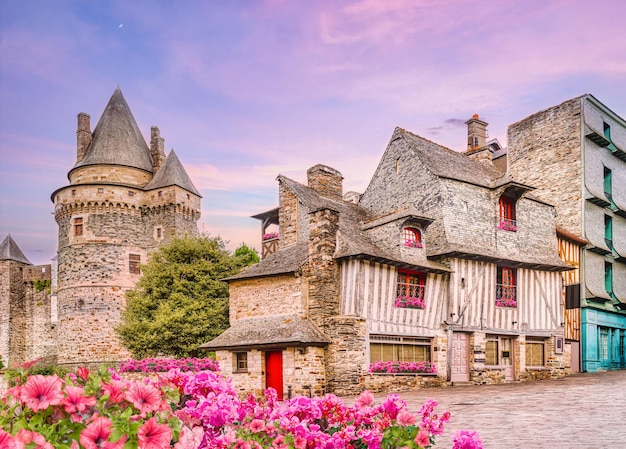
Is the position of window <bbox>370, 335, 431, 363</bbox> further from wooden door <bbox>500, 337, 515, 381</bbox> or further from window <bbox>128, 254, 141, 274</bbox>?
window <bbox>128, 254, 141, 274</bbox>

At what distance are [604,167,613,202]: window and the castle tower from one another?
2158 centimetres

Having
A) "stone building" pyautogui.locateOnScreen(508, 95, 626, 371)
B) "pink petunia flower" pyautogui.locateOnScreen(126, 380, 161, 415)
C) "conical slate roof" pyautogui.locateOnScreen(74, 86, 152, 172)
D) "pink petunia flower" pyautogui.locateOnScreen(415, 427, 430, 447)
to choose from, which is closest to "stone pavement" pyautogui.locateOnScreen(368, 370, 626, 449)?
"pink petunia flower" pyautogui.locateOnScreen(415, 427, 430, 447)

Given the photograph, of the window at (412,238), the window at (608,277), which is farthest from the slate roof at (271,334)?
the window at (608,277)

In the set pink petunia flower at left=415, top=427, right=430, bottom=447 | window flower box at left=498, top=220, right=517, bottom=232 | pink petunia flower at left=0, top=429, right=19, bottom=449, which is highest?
window flower box at left=498, top=220, right=517, bottom=232

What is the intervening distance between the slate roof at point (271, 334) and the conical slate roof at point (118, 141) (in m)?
19.0

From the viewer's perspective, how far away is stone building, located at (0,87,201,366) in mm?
34969

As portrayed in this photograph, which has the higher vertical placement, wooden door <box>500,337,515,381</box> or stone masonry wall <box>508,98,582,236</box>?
stone masonry wall <box>508,98,582,236</box>

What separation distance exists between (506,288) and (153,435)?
21.5 m

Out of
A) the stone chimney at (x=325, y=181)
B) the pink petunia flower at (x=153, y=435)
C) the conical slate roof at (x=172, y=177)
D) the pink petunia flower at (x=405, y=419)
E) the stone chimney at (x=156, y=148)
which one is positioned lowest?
the pink petunia flower at (x=405, y=419)

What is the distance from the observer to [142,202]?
122ft

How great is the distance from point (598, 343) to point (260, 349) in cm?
1451

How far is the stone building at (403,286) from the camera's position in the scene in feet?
63.9

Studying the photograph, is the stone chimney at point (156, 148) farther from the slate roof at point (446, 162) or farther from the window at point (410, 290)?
the window at point (410, 290)

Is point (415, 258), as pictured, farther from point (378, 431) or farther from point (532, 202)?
point (378, 431)
